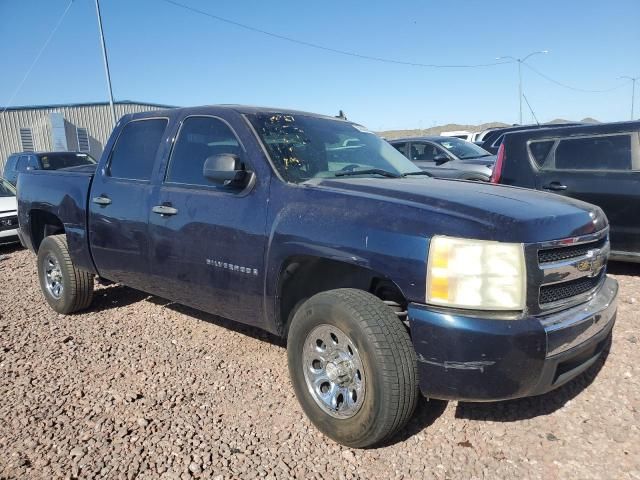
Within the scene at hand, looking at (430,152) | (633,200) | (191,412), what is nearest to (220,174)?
(191,412)

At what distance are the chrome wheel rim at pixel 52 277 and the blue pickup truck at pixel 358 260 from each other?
120cm

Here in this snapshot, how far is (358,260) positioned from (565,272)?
102 cm

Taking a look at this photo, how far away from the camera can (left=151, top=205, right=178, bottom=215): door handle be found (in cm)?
350

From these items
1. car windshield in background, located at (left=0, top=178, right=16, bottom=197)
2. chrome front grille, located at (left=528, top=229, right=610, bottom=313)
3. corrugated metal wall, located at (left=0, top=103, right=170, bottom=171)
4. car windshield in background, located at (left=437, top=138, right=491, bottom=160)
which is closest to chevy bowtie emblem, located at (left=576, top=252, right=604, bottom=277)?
chrome front grille, located at (left=528, top=229, right=610, bottom=313)

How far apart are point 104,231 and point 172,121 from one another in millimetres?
1105

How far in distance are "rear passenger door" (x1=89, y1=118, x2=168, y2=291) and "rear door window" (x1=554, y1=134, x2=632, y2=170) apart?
4.41m

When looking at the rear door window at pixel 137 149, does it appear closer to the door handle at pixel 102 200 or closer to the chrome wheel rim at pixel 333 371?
the door handle at pixel 102 200

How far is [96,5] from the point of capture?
17.3 m

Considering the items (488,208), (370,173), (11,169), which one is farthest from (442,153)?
(11,169)

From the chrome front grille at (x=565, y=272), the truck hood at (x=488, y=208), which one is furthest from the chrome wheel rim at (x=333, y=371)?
the chrome front grille at (x=565, y=272)

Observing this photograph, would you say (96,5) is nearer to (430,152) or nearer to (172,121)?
(430,152)

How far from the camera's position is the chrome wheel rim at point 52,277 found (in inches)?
194

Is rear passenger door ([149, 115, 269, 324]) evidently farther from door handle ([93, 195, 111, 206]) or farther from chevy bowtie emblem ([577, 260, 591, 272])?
chevy bowtie emblem ([577, 260, 591, 272])

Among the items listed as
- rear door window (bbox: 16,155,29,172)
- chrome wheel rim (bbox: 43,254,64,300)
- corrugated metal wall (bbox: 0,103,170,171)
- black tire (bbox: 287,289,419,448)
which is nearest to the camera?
black tire (bbox: 287,289,419,448)
